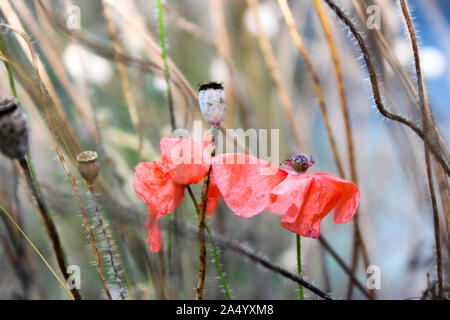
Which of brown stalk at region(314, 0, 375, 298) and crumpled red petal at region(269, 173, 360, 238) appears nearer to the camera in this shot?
crumpled red petal at region(269, 173, 360, 238)

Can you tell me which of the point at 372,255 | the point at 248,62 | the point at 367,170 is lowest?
the point at 372,255

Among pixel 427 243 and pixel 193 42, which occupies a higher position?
pixel 193 42

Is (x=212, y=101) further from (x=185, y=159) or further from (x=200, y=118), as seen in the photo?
(x=200, y=118)

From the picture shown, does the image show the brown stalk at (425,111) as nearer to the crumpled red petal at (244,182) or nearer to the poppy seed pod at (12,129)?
the crumpled red petal at (244,182)

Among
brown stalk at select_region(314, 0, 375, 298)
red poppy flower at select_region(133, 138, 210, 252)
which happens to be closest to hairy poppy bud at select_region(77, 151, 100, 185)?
red poppy flower at select_region(133, 138, 210, 252)

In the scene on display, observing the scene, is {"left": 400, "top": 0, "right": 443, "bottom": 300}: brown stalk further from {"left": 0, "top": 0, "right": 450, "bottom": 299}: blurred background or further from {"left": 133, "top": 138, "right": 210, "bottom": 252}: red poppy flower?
{"left": 133, "top": 138, "right": 210, "bottom": 252}: red poppy flower
